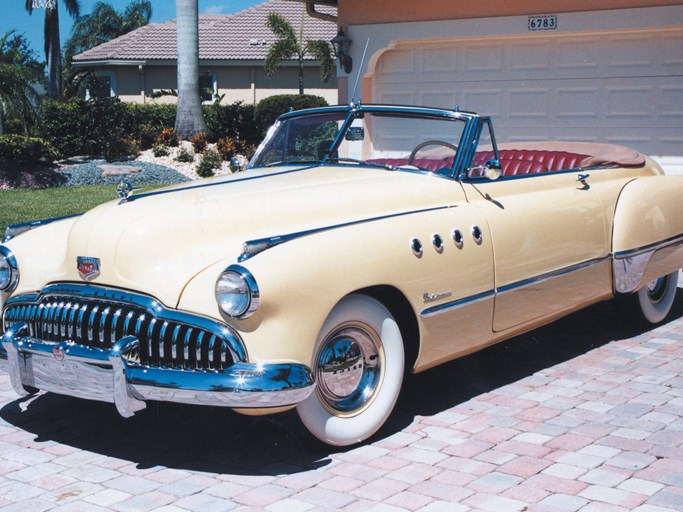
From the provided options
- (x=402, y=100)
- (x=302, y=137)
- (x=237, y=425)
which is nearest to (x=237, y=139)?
(x=402, y=100)

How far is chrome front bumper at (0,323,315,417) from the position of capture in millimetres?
3814

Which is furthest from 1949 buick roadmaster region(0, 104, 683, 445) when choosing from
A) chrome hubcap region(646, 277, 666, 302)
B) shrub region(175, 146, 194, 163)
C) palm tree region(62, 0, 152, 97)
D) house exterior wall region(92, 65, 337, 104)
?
palm tree region(62, 0, 152, 97)

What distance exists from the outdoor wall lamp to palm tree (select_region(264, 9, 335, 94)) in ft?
57.5

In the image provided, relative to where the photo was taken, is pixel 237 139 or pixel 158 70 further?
pixel 158 70

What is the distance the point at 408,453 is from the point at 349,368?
46cm

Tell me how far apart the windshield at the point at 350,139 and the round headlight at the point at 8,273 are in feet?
5.52

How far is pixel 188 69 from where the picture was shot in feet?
67.2

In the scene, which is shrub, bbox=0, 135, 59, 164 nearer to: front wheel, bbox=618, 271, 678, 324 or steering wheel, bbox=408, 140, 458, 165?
steering wheel, bbox=408, 140, 458, 165

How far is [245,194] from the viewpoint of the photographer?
4664 mm

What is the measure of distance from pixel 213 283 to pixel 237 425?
108cm

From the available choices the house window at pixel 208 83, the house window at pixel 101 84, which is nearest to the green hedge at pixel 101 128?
the house window at pixel 208 83

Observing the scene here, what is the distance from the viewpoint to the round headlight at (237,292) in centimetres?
384

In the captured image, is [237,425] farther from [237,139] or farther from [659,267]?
[237,139]

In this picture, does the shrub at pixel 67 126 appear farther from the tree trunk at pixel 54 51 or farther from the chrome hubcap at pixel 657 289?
the chrome hubcap at pixel 657 289
